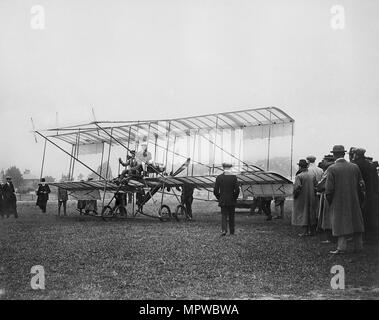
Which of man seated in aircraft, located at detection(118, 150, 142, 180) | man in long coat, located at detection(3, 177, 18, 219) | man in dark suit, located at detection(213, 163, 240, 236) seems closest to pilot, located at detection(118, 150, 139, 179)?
man seated in aircraft, located at detection(118, 150, 142, 180)

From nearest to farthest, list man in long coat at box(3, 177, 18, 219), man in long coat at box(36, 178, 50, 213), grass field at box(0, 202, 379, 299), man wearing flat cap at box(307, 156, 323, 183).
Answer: grass field at box(0, 202, 379, 299)
man wearing flat cap at box(307, 156, 323, 183)
man in long coat at box(3, 177, 18, 219)
man in long coat at box(36, 178, 50, 213)

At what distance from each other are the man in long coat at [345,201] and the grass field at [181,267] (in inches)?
15.8

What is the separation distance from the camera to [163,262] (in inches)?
266

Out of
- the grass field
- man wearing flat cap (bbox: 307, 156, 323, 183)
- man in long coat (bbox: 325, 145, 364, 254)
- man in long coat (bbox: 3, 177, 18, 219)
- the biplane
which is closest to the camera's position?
the grass field

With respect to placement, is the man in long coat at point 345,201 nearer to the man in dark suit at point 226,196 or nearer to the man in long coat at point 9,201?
the man in dark suit at point 226,196

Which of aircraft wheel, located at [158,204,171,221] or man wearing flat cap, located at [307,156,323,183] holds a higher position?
man wearing flat cap, located at [307,156,323,183]

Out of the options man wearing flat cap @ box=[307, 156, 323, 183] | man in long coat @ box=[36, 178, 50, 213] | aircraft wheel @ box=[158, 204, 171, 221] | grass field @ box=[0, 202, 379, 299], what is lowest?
→ grass field @ box=[0, 202, 379, 299]

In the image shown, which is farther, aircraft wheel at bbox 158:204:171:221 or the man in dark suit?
aircraft wheel at bbox 158:204:171:221

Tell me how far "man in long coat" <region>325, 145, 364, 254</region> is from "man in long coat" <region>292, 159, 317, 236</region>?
2.69 m

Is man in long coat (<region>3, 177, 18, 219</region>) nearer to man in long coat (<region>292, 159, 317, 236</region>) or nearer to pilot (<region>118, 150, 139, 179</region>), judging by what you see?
pilot (<region>118, 150, 139, 179</region>)

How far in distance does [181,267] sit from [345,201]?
314 centimetres

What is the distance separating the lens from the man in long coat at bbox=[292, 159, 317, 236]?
34.0 ft

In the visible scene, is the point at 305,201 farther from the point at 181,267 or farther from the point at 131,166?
the point at 131,166

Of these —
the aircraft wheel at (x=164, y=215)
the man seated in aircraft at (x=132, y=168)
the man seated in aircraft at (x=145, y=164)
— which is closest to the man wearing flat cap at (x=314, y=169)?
the aircraft wheel at (x=164, y=215)
